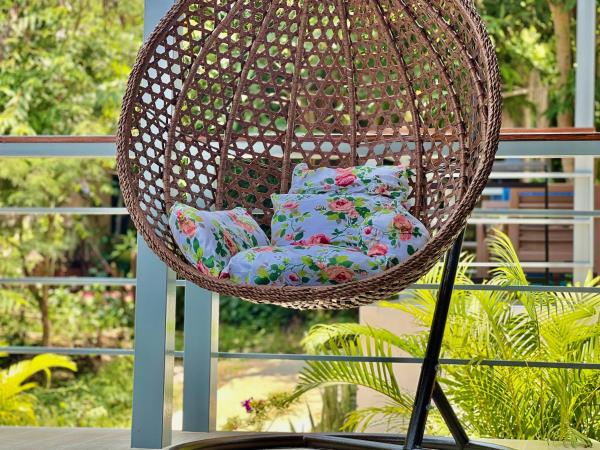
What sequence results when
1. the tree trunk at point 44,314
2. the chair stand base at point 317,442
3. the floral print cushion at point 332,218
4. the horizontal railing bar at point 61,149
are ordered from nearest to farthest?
the chair stand base at point 317,442
the floral print cushion at point 332,218
the horizontal railing bar at point 61,149
the tree trunk at point 44,314

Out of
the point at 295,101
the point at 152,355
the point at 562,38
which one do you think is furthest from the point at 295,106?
the point at 562,38

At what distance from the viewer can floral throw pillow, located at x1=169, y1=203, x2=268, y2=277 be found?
189 cm

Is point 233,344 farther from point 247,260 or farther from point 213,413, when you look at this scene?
point 247,260

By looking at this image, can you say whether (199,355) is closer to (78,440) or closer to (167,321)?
(167,321)

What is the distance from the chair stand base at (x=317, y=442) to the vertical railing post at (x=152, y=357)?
29 centimetres

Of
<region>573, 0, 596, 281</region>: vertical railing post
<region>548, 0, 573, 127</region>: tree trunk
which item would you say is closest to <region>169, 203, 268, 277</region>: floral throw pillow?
<region>573, 0, 596, 281</region>: vertical railing post

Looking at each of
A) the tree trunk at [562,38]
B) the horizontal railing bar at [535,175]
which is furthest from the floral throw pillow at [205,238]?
the tree trunk at [562,38]

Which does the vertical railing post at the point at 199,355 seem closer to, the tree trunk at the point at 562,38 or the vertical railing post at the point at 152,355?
the vertical railing post at the point at 152,355

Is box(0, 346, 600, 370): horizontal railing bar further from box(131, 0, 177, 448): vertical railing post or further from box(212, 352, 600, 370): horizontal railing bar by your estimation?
box(131, 0, 177, 448): vertical railing post

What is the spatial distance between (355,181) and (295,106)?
32 cm

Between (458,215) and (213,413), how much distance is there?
112 centimetres

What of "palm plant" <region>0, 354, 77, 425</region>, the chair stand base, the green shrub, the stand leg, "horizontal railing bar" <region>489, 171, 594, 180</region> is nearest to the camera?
the stand leg

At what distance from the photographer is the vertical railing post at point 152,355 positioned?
2.25 m

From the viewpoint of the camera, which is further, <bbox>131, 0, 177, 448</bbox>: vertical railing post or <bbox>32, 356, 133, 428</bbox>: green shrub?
<bbox>32, 356, 133, 428</bbox>: green shrub
